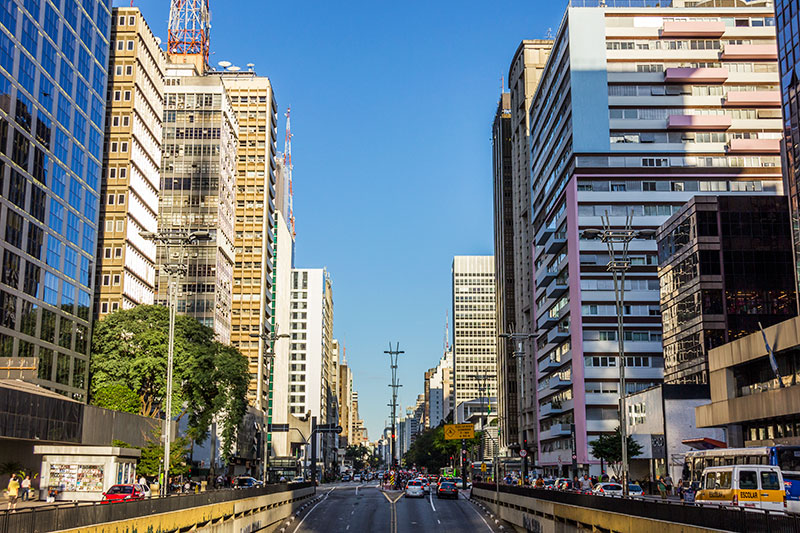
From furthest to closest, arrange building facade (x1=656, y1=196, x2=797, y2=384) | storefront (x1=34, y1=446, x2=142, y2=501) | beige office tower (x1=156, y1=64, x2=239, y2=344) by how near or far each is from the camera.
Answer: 1. beige office tower (x1=156, y1=64, x2=239, y2=344)
2. building facade (x1=656, y1=196, x2=797, y2=384)
3. storefront (x1=34, y1=446, x2=142, y2=501)

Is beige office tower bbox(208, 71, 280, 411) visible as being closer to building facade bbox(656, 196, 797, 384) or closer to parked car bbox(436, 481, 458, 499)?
parked car bbox(436, 481, 458, 499)

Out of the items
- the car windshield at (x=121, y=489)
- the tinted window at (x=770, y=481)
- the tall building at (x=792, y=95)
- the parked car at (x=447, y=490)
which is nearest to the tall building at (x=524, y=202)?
the parked car at (x=447, y=490)

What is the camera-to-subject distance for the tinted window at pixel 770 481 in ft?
104

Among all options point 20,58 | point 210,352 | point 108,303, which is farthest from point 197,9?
point 210,352

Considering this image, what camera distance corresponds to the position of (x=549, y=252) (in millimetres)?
127062

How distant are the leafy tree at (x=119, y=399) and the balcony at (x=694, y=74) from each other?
2985 inches

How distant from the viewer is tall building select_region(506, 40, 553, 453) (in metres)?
156

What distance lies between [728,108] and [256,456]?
309ft

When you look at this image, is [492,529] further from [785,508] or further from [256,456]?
[256,456]

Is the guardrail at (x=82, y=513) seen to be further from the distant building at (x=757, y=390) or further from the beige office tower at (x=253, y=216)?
the beige office tower at (x=253, y=216)

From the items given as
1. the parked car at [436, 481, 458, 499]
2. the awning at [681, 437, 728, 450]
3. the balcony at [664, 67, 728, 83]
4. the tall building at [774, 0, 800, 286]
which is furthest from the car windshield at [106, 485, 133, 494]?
the balcony at [664, 67, 728, 83]

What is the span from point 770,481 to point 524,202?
132 metres

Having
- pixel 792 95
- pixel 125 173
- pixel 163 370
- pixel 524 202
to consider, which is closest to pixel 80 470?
pixel 163 370

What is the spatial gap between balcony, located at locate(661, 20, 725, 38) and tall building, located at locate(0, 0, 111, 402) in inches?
2701
